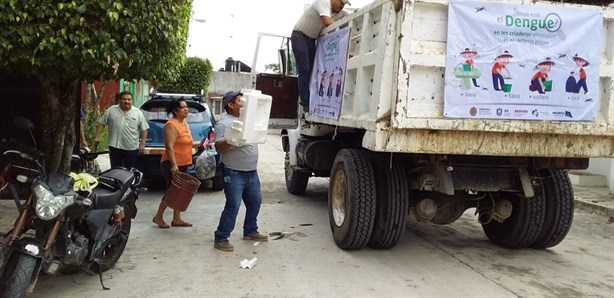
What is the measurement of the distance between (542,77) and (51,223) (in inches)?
154

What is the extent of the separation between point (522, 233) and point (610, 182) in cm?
477

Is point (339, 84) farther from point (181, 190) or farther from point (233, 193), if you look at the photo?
point (181, 190)

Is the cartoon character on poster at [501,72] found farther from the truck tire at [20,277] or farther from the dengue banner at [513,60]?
the truck tire at [20,277]

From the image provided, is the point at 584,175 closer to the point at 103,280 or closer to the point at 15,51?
the point at 103,280

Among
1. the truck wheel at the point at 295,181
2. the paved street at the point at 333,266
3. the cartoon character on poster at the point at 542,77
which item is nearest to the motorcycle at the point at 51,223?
the paved street at the point at 333,266

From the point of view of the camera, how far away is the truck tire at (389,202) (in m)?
5.18

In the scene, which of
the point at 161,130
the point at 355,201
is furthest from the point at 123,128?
the point at 355,201

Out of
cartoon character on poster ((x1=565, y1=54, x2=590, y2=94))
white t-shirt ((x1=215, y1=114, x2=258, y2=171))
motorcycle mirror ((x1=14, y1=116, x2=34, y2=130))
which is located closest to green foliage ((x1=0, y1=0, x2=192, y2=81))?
motorcycle mirror ((x1=14, y1=116, x2=34, y2=130))

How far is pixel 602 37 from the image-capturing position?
15.4ft

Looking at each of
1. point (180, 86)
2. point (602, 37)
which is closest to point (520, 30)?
point (602, 37)

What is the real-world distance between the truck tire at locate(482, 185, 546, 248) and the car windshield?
5.14 meters

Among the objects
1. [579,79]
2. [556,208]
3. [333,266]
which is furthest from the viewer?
[556,208]

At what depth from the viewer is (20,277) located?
344 cm

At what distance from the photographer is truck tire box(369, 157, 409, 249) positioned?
204 inches
